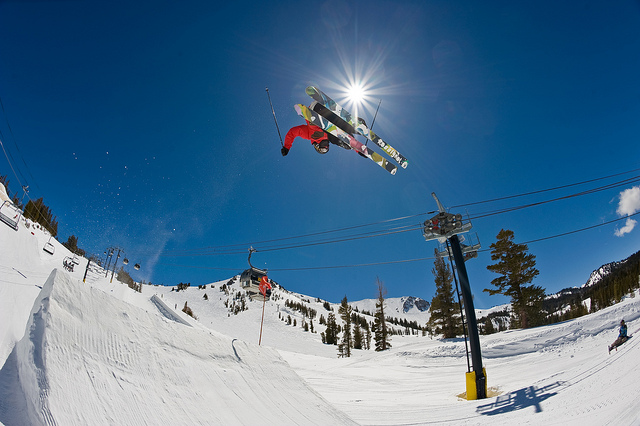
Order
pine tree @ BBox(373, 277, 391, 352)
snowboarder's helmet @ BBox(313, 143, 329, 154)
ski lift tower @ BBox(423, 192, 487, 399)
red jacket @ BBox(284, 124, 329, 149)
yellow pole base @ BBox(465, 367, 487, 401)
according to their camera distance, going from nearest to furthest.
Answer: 1. red jacket @ BBox(284, 124, 329, 149)
2. snowboarder's helmet @ BBox(313, 143, 329, 154)
3. yellow pole base @ BBox(465, 367, 487, 401)
4. ski lift tower @ BBox(423, 192, 487, 399)
5. pine tree @ BBox(373, 277, 391, 352)

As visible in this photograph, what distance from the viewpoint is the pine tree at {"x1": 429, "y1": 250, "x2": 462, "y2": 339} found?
101 ft

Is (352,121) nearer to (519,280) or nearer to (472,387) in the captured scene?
(472,387)

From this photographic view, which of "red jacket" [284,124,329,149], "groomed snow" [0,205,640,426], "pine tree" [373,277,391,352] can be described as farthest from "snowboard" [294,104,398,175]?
"pine tree" [373,277,391,352]

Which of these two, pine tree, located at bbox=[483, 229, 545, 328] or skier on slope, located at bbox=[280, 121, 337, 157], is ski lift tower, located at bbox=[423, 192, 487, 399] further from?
pine tree, located at bbox=[483, 229, 545, 328]

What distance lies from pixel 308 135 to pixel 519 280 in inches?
1029

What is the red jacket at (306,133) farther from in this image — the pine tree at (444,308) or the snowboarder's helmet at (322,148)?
the pine tree at (444,308)

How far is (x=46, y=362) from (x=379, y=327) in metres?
43.6

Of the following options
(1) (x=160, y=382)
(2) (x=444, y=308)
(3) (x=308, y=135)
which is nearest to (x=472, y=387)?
(3) (x=308, y=135)

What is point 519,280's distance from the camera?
25.4 metres

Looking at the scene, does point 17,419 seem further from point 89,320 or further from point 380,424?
point 380,424

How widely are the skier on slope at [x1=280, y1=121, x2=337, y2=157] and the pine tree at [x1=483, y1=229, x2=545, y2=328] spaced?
24655 millimetres

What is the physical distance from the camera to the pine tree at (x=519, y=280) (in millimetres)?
25281

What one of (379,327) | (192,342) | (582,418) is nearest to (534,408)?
(582,418)

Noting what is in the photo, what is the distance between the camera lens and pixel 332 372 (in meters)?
17.5
